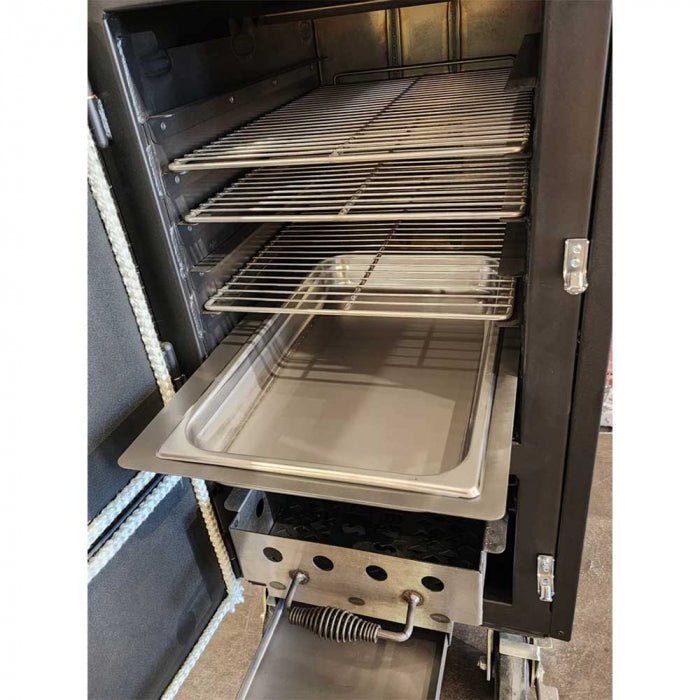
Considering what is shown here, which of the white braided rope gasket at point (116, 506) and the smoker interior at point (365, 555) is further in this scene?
the smoker interior at point (365, 555)

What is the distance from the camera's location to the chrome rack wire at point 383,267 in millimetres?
1065

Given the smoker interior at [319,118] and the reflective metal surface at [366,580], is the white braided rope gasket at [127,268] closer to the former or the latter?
the smoker interior at [319,118]

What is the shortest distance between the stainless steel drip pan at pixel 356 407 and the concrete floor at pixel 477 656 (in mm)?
765

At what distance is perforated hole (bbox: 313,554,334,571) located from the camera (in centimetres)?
95

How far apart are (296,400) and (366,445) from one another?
185mm

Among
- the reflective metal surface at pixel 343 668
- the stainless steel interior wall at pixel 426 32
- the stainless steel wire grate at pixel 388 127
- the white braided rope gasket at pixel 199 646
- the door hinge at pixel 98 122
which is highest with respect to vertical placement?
the stainless steel interior wall at pixel 426 32

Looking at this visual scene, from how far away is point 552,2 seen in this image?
516 millimetres

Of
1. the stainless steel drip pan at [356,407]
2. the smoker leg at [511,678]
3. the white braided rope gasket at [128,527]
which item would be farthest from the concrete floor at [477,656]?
the stainless steel drip pan at [356,407]

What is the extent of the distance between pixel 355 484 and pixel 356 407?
253mm

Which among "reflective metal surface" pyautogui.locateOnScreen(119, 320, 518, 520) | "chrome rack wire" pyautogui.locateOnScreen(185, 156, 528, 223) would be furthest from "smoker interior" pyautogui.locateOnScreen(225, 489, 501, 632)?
"chrome rack wire" pyautogui.locateOnScreen(185, 156, 528, 223)

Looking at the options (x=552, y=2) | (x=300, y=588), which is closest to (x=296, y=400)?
(x=300, y=588)

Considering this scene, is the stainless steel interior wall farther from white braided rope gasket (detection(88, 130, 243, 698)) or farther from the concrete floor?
the concrete floor

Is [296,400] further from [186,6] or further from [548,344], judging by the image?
[186,6]

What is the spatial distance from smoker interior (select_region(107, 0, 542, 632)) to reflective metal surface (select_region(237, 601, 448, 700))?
0.21 meters
